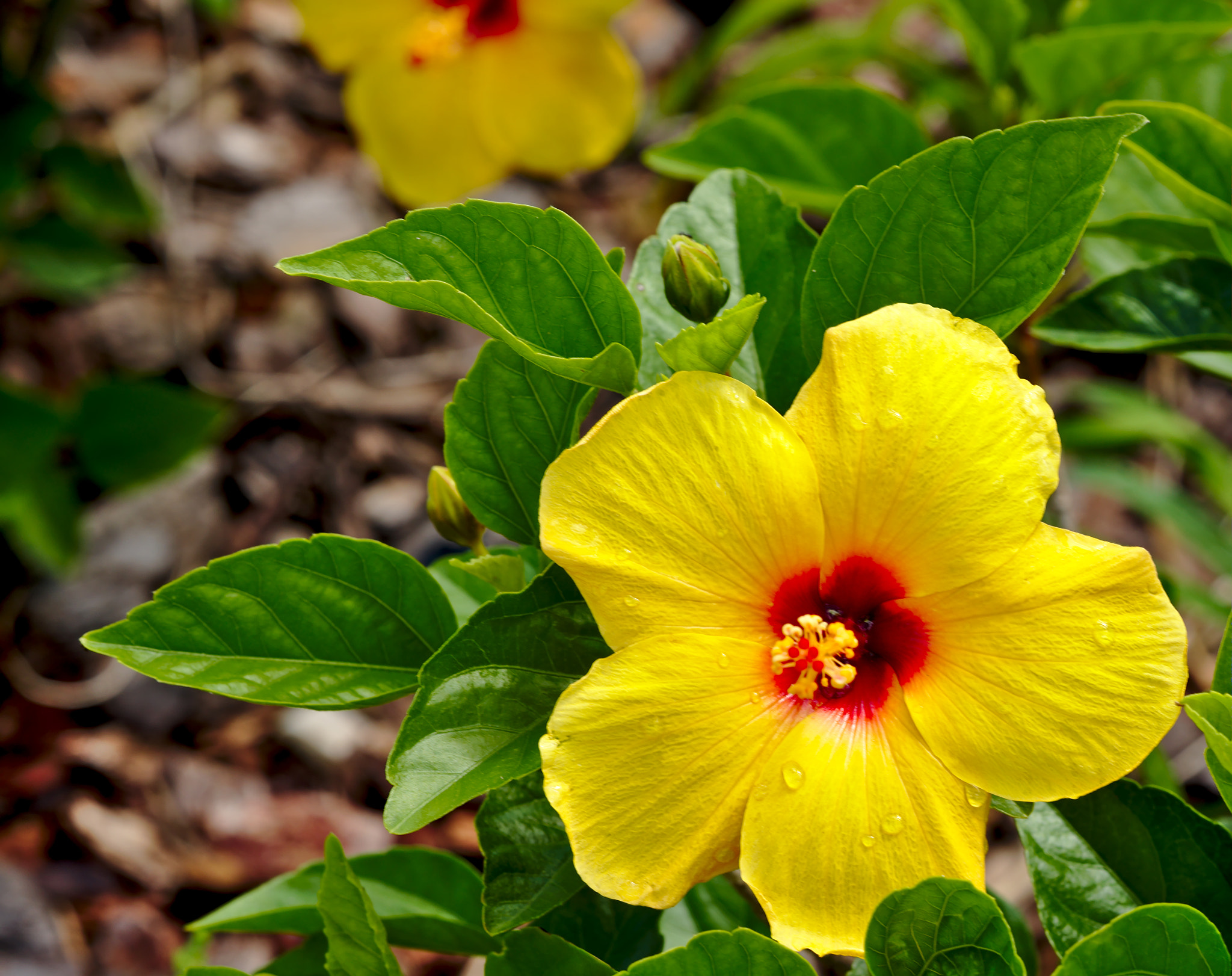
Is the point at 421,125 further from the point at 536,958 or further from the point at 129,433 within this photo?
the point at 536,958

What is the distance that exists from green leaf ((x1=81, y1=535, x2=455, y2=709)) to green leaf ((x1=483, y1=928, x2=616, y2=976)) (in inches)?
8.1

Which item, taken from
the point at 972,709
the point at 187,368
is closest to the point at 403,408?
the point at 187,368

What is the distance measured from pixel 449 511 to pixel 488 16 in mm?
1440

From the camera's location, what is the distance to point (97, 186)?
245 centimetres

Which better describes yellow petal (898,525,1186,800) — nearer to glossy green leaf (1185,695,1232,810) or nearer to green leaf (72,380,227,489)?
glossy green leaf (1185,695,1232,810)

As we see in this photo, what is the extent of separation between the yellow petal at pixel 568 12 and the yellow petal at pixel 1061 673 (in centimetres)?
150

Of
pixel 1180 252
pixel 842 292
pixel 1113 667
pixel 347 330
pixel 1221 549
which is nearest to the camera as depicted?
pixel 1113 667

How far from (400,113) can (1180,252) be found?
1.50 m

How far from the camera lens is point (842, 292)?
812 mm

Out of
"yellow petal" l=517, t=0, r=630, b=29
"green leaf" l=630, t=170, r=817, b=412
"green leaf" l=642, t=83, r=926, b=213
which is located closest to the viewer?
"green leaf" l=630, t=170, r=817, b=412

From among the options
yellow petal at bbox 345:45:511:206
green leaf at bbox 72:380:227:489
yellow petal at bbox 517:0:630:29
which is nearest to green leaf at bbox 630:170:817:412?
yellow petal at bbox 517:0:630:29

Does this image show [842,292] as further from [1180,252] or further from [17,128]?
[17,128]

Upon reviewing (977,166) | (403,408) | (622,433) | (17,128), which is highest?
(977,166)

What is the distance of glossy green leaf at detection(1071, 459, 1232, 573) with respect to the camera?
2318mm
